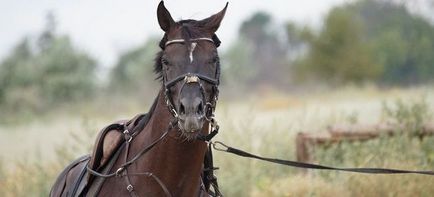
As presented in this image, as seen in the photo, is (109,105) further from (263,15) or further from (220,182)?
(263,15)

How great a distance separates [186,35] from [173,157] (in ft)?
2.67

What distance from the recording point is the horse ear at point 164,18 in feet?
17.9

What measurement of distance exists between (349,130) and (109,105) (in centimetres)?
2362

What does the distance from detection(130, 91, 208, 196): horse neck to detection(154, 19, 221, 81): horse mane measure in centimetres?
18

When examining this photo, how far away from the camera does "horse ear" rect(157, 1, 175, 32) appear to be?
547cm

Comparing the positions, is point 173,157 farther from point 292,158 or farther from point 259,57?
point 259,57

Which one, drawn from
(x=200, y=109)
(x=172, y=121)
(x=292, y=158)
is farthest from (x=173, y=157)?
(x=292, y=158)

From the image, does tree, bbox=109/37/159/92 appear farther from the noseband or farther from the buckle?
the noseband

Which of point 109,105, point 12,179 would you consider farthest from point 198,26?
point 109,105

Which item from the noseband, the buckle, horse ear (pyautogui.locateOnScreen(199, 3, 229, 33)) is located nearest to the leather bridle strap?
the noseband

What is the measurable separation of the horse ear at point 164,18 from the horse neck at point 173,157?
440mm

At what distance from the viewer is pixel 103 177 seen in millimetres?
5949

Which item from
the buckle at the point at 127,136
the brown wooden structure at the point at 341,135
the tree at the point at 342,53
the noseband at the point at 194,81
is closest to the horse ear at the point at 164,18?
the noseband at the point at 194,81

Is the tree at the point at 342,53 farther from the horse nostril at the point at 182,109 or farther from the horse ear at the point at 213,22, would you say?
the horse nostril at the point at 182,109
